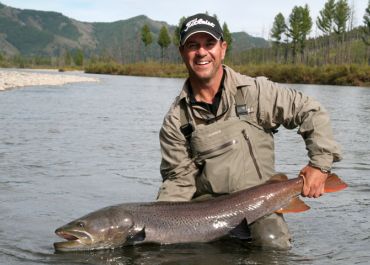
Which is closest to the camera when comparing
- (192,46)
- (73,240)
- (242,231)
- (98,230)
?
(98,230)

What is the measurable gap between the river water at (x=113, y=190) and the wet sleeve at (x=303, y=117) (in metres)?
0.93

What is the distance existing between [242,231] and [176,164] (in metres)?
0.88

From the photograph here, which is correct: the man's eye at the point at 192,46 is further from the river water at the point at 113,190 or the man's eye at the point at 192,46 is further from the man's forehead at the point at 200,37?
the river water at the point at 113,190

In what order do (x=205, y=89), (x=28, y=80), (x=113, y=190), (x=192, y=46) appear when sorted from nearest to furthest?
(x=192, y=46)
(x=205, y=89)
(x=113, y=190)
(x=28, y=80)

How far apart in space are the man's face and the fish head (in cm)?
143

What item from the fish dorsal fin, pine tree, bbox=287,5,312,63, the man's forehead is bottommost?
the fish dorsal fin

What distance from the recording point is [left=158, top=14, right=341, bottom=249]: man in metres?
4.71

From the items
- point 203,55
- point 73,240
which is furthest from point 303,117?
point 73,240

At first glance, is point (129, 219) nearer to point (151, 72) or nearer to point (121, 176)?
point (121, 176)

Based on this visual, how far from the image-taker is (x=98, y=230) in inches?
172

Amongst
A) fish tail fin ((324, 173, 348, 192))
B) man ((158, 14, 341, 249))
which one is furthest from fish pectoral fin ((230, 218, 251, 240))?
fish tail fin ((324, 173, 348, 192))

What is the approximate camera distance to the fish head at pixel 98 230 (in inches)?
172

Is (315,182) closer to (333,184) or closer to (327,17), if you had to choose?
(333,184)

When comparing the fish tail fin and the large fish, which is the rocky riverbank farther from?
the fish tail fin
